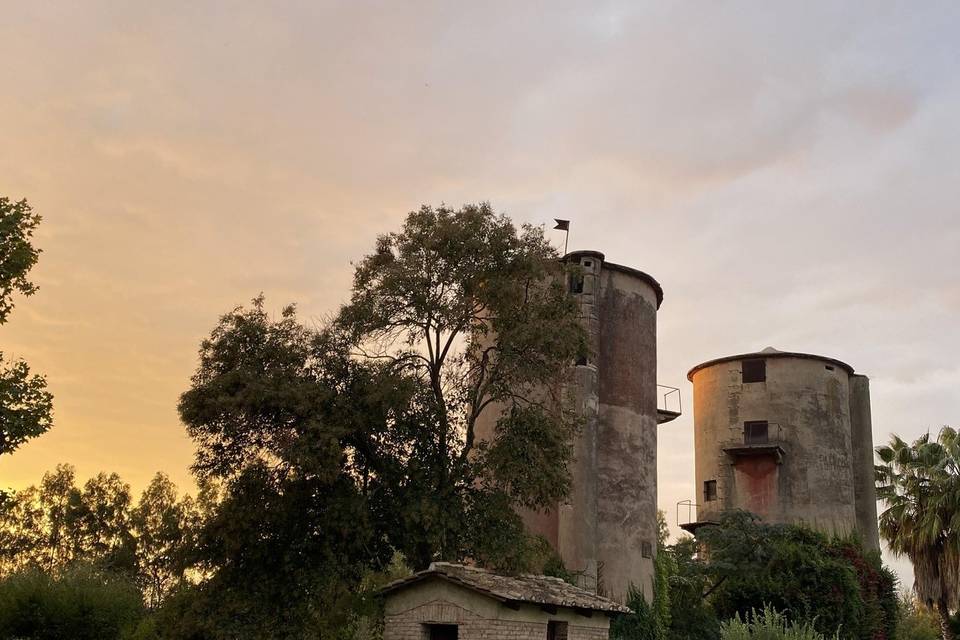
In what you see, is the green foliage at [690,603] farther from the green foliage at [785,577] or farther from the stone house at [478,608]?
the stone house at [478,608]

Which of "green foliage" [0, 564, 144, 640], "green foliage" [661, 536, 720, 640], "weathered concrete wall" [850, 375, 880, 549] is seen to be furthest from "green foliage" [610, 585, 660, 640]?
"weathered concrete wall" [850, 375, 880, 549]

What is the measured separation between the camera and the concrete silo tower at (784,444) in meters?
45.1

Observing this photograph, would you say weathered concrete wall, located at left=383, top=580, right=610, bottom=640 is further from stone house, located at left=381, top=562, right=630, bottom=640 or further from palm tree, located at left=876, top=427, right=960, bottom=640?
palm tree, located at left=876, top=427, right=960, bottom=640

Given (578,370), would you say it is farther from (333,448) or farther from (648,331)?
(333,448)

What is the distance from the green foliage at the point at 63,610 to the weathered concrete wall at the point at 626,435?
16605 mm

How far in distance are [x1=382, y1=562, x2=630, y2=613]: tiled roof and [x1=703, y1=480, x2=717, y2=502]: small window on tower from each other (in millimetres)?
25699

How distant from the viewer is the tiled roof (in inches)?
752

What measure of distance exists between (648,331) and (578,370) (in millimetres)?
5150

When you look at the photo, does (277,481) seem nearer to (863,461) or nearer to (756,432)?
(756,432)

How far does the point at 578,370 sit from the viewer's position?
112ft

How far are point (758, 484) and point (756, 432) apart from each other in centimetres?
264

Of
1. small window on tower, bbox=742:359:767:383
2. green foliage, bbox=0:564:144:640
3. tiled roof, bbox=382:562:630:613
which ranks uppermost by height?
small window on tower, bbox=742:359:767:383

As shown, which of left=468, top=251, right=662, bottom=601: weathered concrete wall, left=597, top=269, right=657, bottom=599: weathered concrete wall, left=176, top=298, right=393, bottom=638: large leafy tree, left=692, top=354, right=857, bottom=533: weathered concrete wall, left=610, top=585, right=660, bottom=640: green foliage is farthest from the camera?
left=692, top=354, right=857, bottom=533: weathered concrete wall

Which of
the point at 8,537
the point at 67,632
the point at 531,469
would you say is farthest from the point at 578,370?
the point at 8,537
